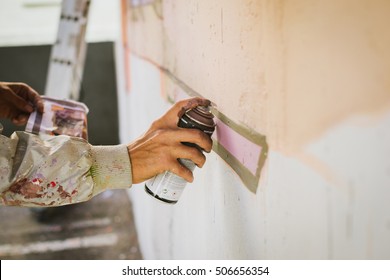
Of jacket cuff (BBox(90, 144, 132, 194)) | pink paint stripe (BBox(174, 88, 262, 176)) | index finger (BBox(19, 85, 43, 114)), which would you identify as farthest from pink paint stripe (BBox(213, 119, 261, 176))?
index finger (BBox(19, 85, 43, 114))

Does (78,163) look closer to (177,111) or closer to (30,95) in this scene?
(177,111)

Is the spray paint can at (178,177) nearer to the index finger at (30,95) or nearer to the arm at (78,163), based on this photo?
the arm at (78,163)

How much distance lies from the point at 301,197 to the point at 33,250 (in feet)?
10.5

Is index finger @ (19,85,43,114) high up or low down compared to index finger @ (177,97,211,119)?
down

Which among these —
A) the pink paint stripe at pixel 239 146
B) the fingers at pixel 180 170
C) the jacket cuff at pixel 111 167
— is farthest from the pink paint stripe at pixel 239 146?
the jacket cuff at pixel 111 167

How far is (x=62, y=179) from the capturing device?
3.87ft

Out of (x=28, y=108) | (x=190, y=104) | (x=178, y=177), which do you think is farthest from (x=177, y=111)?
(x=28, y=108)

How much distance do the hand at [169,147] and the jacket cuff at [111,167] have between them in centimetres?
2

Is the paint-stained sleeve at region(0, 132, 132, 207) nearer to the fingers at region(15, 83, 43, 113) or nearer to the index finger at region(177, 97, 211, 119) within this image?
the index finger at region(177, 97, 211, 119)

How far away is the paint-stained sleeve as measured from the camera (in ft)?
3.84

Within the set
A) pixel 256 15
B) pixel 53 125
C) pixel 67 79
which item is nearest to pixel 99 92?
pixel 67 79

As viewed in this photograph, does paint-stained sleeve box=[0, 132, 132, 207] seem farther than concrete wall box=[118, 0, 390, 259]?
Yes

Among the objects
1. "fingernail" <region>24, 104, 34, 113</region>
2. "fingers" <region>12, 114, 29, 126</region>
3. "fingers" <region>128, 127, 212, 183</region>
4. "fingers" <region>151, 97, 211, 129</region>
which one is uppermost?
"fingers" <region>151, 97, 211, 129</region>
